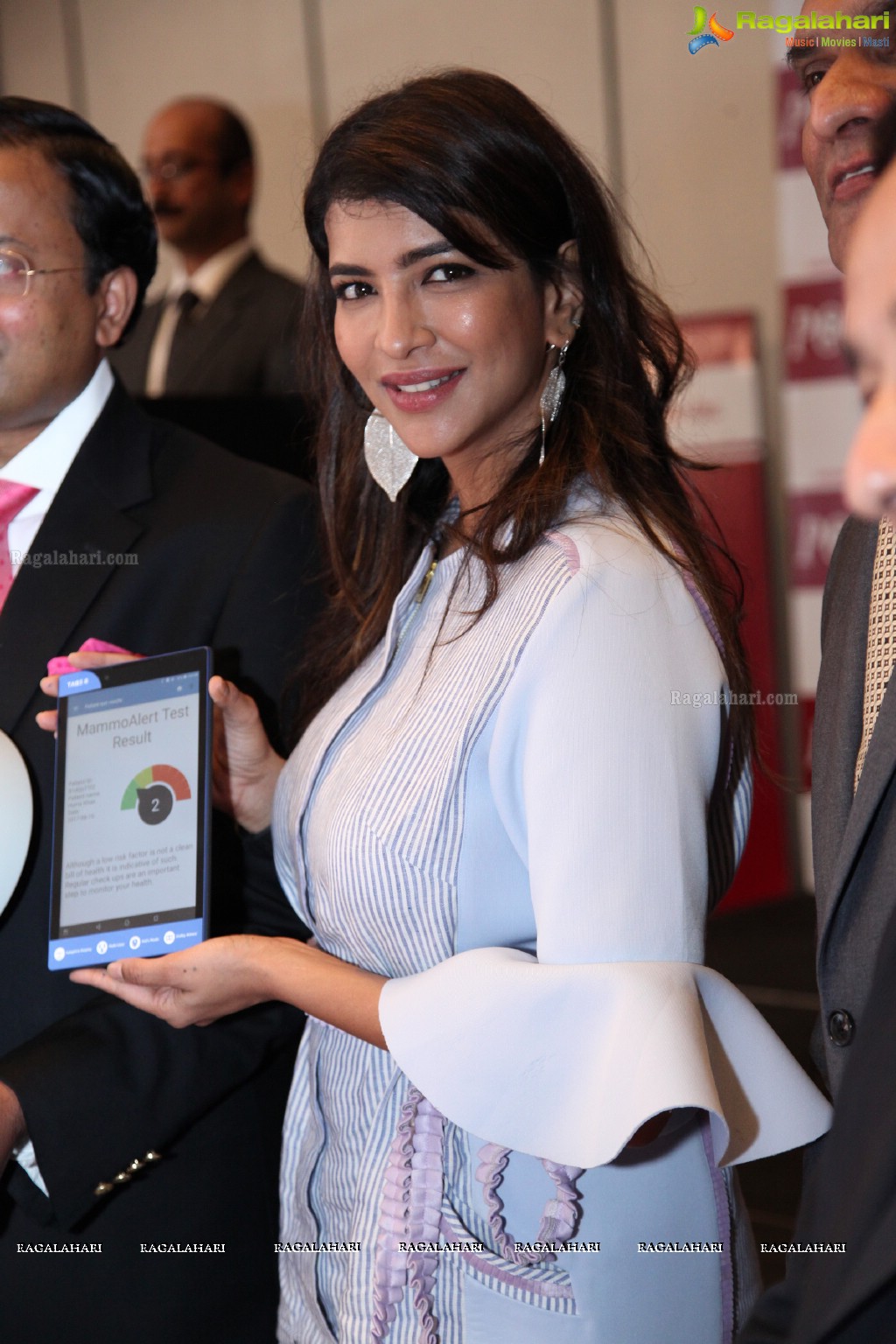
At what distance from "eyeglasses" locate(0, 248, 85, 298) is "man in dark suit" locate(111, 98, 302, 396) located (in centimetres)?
149

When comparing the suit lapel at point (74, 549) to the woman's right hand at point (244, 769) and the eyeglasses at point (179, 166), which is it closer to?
the woman's right hand at point (244, 769)

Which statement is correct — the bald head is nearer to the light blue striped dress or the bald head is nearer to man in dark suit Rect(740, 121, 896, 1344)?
the light blue striped dress

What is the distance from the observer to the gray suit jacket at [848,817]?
1157 mm

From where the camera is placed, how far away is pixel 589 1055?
125 cm

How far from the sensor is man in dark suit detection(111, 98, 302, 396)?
386 centimetres

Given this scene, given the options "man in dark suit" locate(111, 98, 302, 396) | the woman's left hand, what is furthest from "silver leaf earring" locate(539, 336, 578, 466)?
"man in dark suit" locate(111, 98, 302, 396)

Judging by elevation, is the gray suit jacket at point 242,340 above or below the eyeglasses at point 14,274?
above

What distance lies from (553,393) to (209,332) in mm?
2557

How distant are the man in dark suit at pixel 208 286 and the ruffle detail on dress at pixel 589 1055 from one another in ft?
7.28

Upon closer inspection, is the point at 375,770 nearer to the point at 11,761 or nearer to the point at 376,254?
the point at 11,761

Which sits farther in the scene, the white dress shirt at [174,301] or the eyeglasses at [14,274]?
the white dress shirt at [174,301]

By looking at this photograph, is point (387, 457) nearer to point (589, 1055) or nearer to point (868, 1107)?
point (589, 1055)

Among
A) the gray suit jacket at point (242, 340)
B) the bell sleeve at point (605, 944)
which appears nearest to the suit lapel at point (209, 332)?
the gray suit jacket at point (242, 340)

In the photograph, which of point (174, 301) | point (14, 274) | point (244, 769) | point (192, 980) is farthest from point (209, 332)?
point (192, 980)
